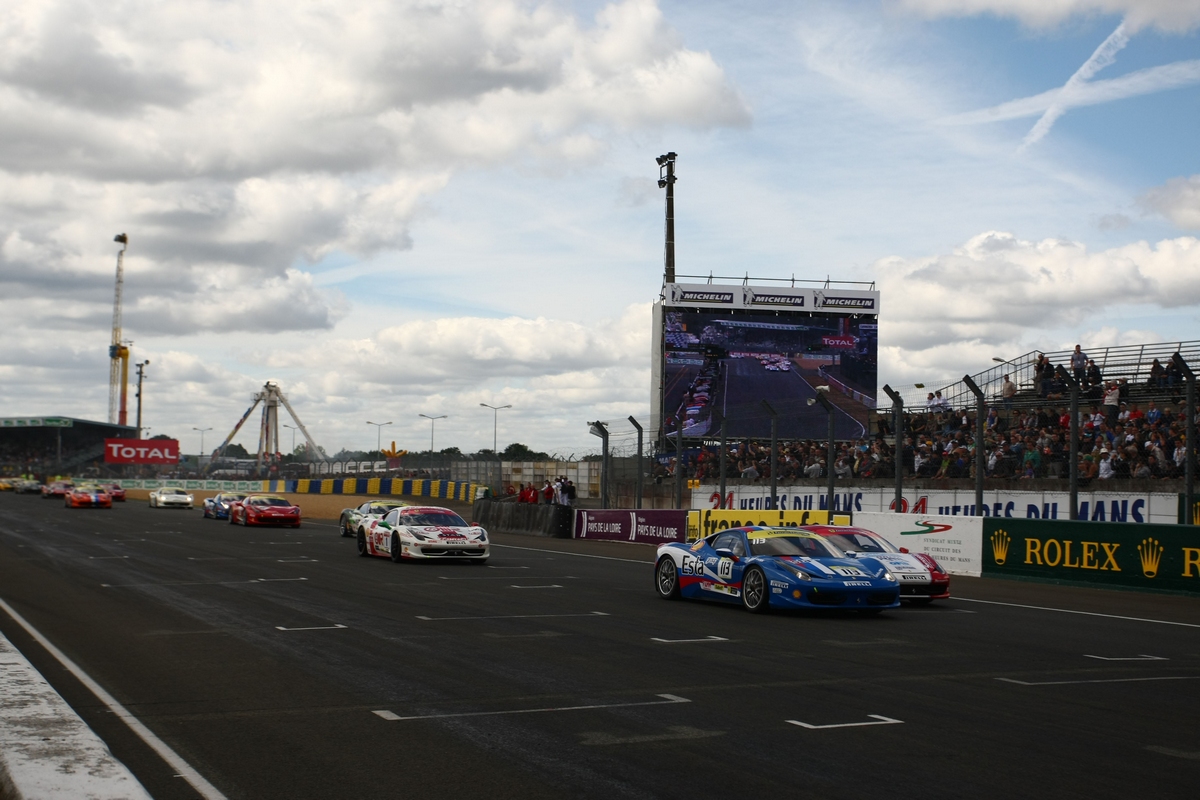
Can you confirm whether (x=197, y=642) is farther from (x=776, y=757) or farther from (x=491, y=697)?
(x=776, y=757)

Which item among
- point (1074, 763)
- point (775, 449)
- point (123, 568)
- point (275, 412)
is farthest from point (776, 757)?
point (275, 412)

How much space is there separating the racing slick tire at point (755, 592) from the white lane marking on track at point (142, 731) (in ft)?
26.9

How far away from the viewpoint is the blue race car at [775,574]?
1492cm

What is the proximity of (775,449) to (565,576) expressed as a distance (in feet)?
23.1

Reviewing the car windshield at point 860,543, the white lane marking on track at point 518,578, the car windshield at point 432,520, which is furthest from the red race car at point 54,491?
the car windshield at point 860,543

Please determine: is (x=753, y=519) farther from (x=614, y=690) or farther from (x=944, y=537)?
(x=614, y=690)

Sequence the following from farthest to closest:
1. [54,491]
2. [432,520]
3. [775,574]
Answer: [54,491]
[432,520]
[775,574]

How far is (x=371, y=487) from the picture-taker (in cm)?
6050

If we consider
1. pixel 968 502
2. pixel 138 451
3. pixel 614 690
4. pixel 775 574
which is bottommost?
pixel 614 690

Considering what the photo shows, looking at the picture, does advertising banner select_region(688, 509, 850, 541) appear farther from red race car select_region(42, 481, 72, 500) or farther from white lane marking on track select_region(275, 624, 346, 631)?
red race car select_region(42, 481, 72, 500)

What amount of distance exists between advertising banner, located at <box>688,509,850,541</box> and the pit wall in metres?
20.8

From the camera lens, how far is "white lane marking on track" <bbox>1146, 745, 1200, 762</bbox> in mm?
7059

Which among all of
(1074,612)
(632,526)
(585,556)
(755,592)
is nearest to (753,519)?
(585,556)

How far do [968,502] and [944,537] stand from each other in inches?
88.8
